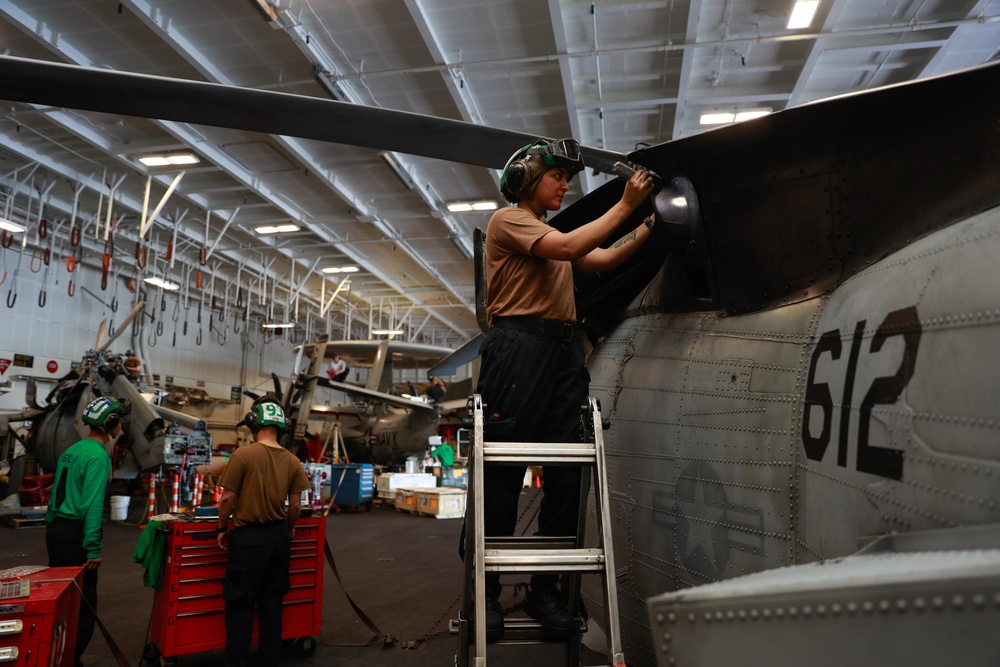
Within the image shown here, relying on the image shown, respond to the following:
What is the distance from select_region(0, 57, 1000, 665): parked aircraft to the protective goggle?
302 mm

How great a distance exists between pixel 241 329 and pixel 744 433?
96.2 ft

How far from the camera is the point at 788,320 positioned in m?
2.75

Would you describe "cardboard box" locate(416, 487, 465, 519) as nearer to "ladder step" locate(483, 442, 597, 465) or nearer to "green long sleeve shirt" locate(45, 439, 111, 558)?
"green long sleeve shirt" locate(45, 439, 111, 558)

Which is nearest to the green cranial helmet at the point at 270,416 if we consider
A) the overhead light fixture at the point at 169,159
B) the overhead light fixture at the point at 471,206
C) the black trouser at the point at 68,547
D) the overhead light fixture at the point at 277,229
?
the black trouser at the point at 68,547

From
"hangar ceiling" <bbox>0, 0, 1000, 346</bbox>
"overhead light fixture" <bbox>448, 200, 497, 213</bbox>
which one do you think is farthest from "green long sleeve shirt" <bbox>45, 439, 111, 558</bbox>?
"overhead light fixture" <bbox>448, 200, 497, 213</bbox>

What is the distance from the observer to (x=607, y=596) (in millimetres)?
2307

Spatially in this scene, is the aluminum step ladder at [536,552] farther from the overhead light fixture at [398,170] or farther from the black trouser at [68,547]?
the overhead light fixture at [398,170]

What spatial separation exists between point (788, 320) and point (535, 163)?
4.71ft

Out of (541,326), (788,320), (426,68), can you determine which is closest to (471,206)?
(426,68)

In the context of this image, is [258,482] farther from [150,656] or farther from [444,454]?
[444,454]

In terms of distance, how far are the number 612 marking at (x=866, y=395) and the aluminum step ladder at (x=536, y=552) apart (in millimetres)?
804

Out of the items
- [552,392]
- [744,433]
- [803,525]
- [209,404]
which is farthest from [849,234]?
[209,404]

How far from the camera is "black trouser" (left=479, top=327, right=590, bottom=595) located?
10.0ft

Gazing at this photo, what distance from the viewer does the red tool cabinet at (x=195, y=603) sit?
456cm
